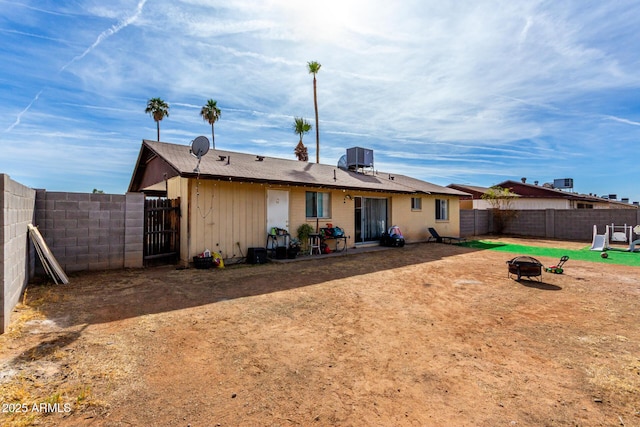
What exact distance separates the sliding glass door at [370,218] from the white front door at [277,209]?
12.0 feet

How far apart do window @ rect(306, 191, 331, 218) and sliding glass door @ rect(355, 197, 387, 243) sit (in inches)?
66.7

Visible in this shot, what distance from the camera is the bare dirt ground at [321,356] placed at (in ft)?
7.28

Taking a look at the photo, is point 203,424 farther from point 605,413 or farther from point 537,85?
point 537,85

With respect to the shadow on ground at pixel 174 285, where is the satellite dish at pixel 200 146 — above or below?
above

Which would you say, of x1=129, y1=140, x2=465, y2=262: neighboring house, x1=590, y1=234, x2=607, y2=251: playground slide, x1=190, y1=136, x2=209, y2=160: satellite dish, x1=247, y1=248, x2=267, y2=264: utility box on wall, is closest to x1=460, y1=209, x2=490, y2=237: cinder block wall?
x1=129, y1=140, x2=465, y2=262: neighboring house

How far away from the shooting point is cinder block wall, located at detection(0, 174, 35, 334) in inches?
137

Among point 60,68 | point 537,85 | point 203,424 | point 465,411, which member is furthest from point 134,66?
point 537,85

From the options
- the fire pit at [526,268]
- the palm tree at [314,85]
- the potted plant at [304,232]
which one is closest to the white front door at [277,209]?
the potted plant at [304,232]

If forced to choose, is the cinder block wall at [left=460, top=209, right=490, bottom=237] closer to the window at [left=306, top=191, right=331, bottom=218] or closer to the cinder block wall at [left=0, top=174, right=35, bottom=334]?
the window at [left=306, top=191, right=331, bottom=218]

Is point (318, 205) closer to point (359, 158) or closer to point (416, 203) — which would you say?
point (359, 158)

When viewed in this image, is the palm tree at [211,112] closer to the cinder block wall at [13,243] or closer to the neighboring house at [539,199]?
the neighboring house at [539,199]

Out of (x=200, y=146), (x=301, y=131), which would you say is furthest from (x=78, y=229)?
(x=301, y=131)

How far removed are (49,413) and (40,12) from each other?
8114 millimetres

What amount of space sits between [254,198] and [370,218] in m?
5.83
